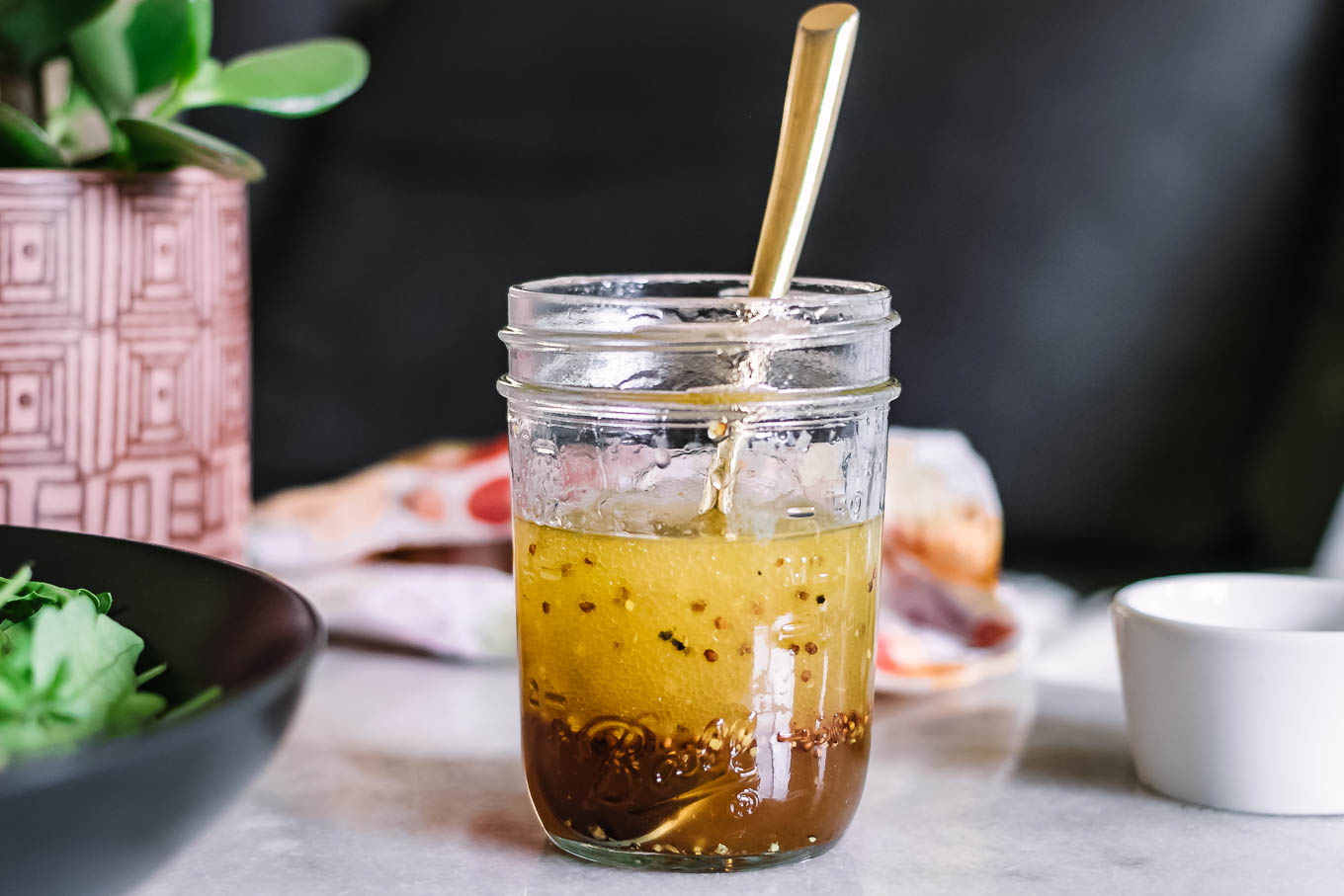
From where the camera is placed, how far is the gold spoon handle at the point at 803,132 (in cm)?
53

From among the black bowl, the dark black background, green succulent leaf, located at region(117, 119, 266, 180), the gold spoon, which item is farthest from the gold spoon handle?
the dark black background

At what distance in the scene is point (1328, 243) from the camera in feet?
3.84

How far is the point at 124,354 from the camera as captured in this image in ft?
2.49

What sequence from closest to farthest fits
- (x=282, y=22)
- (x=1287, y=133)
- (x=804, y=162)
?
(x=804, y=162)
(x=1287, y=133)
(x=282, y=22)

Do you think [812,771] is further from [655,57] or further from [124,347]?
[655,57]

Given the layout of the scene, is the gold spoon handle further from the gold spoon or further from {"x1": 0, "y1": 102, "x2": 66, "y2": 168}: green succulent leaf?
{"x1": 0, "y1": 102, "x2": 66, "y2": 168}: green succulent leaf

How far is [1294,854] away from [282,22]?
50.2 inches

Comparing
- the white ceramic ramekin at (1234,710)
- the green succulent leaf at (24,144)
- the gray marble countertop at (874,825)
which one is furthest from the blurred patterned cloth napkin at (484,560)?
the green succulent leaf at (24,144)

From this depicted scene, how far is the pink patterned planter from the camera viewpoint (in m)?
0.73

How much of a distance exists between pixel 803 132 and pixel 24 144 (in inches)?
15.8

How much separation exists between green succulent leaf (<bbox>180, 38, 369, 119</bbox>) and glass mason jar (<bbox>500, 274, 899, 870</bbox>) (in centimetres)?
28

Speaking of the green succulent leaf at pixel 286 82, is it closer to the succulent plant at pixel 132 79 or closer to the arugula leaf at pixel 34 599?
the succulent plant at pixel 132 79

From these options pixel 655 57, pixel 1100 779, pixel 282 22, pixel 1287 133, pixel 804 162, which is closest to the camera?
pixel 804 162

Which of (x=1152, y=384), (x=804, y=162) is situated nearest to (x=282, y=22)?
(x=1152, y=384)
